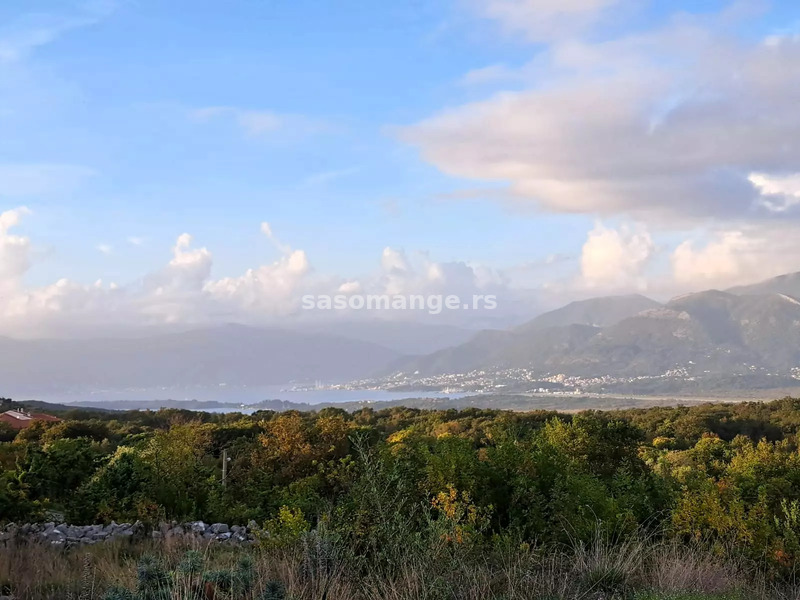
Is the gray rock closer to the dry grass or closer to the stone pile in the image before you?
the stone pile

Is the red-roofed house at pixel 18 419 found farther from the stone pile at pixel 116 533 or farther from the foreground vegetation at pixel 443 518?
the stone pile at pixel 116 533

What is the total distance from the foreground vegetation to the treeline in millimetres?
31

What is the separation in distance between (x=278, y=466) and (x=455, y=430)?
18.9 metres

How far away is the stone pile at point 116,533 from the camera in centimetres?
809

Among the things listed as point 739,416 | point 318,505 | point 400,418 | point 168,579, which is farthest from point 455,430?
point 168,579

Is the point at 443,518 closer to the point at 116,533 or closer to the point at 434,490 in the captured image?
the point at 434,490

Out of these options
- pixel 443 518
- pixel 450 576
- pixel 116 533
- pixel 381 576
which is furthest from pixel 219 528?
pixel 450 576

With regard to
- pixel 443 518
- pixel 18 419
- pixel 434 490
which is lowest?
pixel 18 419

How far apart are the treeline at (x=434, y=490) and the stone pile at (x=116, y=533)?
0.59m

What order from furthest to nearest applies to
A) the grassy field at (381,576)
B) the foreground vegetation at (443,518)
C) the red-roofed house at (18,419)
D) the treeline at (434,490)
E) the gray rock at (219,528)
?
the red-roofed house at (18,419) < the gray rock at (219,528) < the treeline at (434,490) < the foreground vegetation at (443,518) < the grassy field at (381,576)

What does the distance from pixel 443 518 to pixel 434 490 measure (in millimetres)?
1771

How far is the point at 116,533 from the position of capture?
866cm

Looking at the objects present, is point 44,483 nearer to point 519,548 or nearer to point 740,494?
point 519,548

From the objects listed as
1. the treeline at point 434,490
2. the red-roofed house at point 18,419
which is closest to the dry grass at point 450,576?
the treeline at point 434,490
